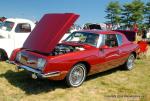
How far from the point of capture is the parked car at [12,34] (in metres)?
9.30

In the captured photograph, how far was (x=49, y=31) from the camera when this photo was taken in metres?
6.62

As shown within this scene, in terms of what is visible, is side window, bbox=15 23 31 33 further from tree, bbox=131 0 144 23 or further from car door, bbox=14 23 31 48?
tree, bbox=131 0 144 23

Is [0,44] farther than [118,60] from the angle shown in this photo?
Yes

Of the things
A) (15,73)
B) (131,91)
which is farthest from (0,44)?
(131,91)

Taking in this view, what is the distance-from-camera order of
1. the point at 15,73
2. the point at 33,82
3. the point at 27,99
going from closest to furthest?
1. the point at 27,99
2. the point at 33,82
3. the point at 15,73

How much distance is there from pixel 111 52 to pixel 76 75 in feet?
5.28

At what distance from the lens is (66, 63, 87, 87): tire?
6.46 meters

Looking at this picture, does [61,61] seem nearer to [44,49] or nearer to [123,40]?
[44,49]

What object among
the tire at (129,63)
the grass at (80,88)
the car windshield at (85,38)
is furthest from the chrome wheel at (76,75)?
the tire at (129,63)

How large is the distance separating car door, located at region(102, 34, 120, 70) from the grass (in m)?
0.46

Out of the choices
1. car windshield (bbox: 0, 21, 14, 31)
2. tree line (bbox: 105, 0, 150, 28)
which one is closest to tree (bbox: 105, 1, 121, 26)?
tree line (bbox: 105, 0, 150, 28)

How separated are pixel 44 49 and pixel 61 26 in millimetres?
726

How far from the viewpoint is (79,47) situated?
23.2ft

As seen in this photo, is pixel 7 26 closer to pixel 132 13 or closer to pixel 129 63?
pixel 129 63
